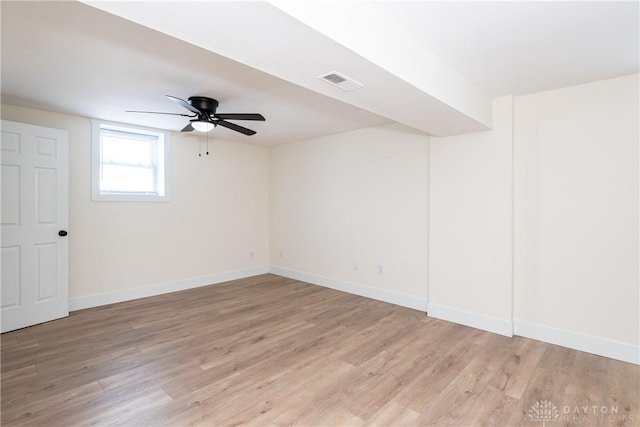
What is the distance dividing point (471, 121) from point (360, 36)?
177 centimetres

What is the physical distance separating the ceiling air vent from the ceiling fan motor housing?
162 centimetres

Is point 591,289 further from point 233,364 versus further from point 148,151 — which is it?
point 148,151

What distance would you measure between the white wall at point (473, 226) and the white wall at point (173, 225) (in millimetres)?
Result: 3350

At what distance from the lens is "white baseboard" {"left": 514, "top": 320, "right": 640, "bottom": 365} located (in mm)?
2684

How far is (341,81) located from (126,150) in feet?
12.3

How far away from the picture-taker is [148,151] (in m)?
4.71

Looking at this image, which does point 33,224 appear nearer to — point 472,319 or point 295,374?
point 295,374

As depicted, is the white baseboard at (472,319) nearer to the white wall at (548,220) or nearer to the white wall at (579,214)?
the white wall at (548,220)

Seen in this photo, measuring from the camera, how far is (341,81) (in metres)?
2.13

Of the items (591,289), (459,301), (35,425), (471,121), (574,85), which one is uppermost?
(574,85)

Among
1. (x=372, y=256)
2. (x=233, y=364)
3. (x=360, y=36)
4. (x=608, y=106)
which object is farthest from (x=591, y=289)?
(x=233, y=364)

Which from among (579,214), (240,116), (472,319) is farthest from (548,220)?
(240,116)

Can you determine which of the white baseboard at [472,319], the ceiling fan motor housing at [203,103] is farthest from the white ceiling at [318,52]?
the white baseboard at [472,319]

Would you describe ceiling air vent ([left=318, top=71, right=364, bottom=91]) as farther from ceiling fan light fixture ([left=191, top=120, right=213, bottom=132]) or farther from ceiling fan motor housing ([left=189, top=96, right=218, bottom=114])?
ceiling fan light fixture ([left=191, top=120, right=213, bottom=132])
